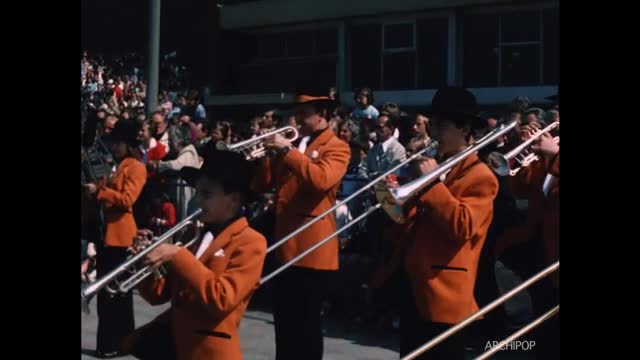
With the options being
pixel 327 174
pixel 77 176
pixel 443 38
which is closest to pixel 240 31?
pixel 443 38

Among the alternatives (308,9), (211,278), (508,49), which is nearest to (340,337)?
(211,278)

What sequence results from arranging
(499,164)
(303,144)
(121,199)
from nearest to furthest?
(499,164), (303,144), (121,199)

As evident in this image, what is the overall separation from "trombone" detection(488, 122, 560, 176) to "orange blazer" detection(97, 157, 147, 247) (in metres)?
3.02

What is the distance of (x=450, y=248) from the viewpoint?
482 centimetres

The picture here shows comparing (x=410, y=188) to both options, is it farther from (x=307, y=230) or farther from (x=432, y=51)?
(x=432, y=51)

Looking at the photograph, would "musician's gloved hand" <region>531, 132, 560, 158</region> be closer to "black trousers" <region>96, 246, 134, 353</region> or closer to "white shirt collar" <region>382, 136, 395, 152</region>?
"black trousers" <region>96, 246, 134, 353</region>

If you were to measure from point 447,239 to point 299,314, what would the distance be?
4.78ft

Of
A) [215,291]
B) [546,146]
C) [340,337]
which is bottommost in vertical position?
[340,337]

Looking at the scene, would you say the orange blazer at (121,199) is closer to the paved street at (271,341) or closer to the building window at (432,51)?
the paved street at (271,341)

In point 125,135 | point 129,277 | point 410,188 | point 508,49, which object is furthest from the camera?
point 508,49

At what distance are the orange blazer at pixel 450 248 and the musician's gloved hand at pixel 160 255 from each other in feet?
4.23

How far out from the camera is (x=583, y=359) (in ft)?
10.9

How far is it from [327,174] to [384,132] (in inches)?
151

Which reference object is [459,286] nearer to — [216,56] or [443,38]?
[443,38]
